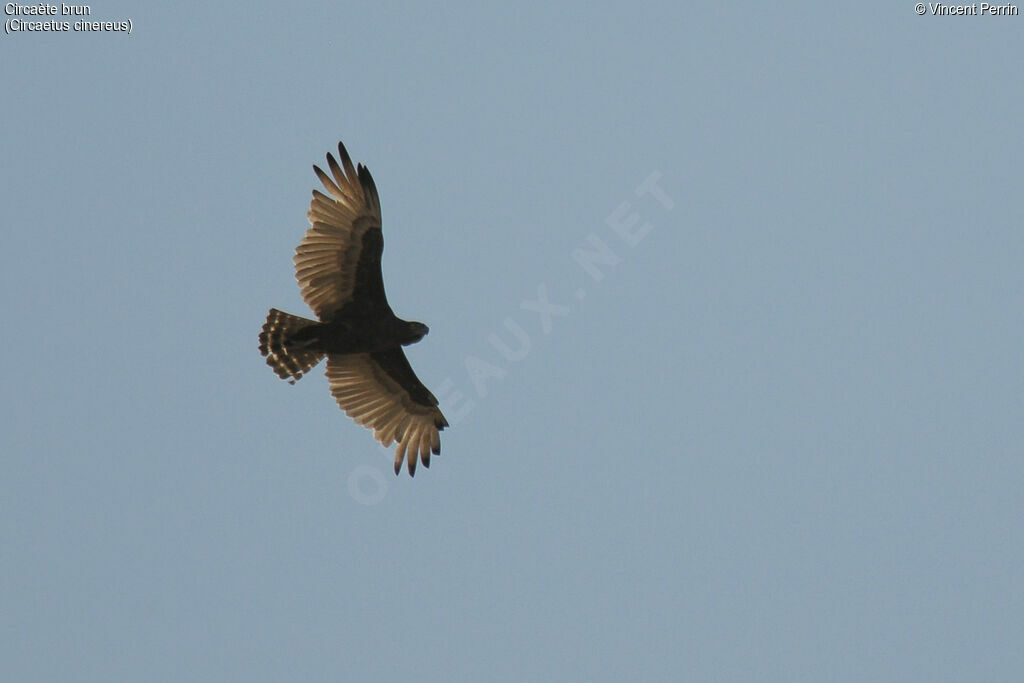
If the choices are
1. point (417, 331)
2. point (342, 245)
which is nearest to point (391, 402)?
point (417, 331)

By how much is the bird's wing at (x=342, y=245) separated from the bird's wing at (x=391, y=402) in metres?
1.71

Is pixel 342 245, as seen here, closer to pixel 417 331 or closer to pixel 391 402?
pixel 417 331

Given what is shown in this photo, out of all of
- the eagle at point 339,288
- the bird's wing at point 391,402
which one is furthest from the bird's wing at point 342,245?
the bird's wing at point 391,402

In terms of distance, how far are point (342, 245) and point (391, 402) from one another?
124 inches

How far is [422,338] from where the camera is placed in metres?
24.2

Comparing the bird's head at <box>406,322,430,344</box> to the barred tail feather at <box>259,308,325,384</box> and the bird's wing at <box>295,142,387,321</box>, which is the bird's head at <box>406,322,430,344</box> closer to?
the bird's wing at <box>295,142,387,321</box>

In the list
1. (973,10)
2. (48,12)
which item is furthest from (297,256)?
(973,10)

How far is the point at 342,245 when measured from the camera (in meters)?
23.8

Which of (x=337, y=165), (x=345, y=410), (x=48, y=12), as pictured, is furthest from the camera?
(x=48, y=12)

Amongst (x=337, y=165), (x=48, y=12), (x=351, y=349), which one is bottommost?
(x=351, y=349)

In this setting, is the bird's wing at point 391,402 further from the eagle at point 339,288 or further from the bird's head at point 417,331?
the bird's head at point 417,331

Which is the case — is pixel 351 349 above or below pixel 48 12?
below

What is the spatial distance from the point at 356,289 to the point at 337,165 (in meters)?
1.84

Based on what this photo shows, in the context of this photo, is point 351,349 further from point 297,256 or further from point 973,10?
point 973,10
